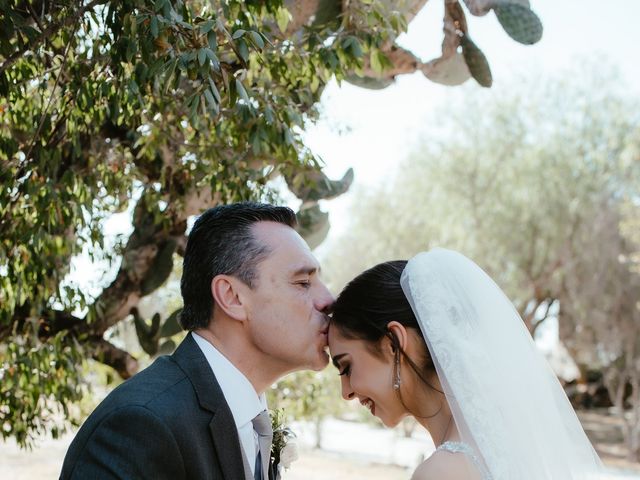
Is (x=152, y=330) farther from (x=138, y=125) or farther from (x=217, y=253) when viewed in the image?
(x=217, y=253)

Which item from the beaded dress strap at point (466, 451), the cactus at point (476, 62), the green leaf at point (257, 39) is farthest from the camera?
the cactus at point (476, 62)

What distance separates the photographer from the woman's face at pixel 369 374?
8.06 feet

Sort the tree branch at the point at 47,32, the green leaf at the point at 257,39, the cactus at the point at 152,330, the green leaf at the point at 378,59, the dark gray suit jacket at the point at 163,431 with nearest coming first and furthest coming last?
the dark gray suit jacket at the point at 163,431, the green leaf at the point at 257,39, the tree branch at the point at 47,32, the green leaf at the point at 378,59, the cactus at the point at 152,330

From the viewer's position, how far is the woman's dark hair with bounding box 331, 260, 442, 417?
2.47 m

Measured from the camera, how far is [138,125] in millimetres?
4445

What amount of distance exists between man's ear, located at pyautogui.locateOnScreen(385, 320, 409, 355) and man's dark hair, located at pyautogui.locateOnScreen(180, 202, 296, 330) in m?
0.44

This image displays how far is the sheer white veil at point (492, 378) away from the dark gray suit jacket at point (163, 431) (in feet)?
2.14

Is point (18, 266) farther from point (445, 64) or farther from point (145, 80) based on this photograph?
point (445, 64)

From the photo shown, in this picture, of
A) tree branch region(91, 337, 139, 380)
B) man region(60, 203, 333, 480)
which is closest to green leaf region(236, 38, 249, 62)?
man region(60, 203, 333, 480)

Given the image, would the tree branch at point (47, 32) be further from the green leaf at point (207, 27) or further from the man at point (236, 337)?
the man at point (236, 337)

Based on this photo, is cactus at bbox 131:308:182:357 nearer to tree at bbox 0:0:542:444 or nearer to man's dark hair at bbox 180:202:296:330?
tree at bbox 0:0:542:444

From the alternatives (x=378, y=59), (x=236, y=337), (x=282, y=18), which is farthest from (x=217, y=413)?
(x=378, y=59)

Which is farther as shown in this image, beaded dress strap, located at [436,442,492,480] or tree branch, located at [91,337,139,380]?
tree branch, located at [91,337,139,380]

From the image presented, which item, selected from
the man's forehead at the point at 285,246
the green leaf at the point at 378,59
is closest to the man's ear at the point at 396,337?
the man's forehead at the point at 285,246
